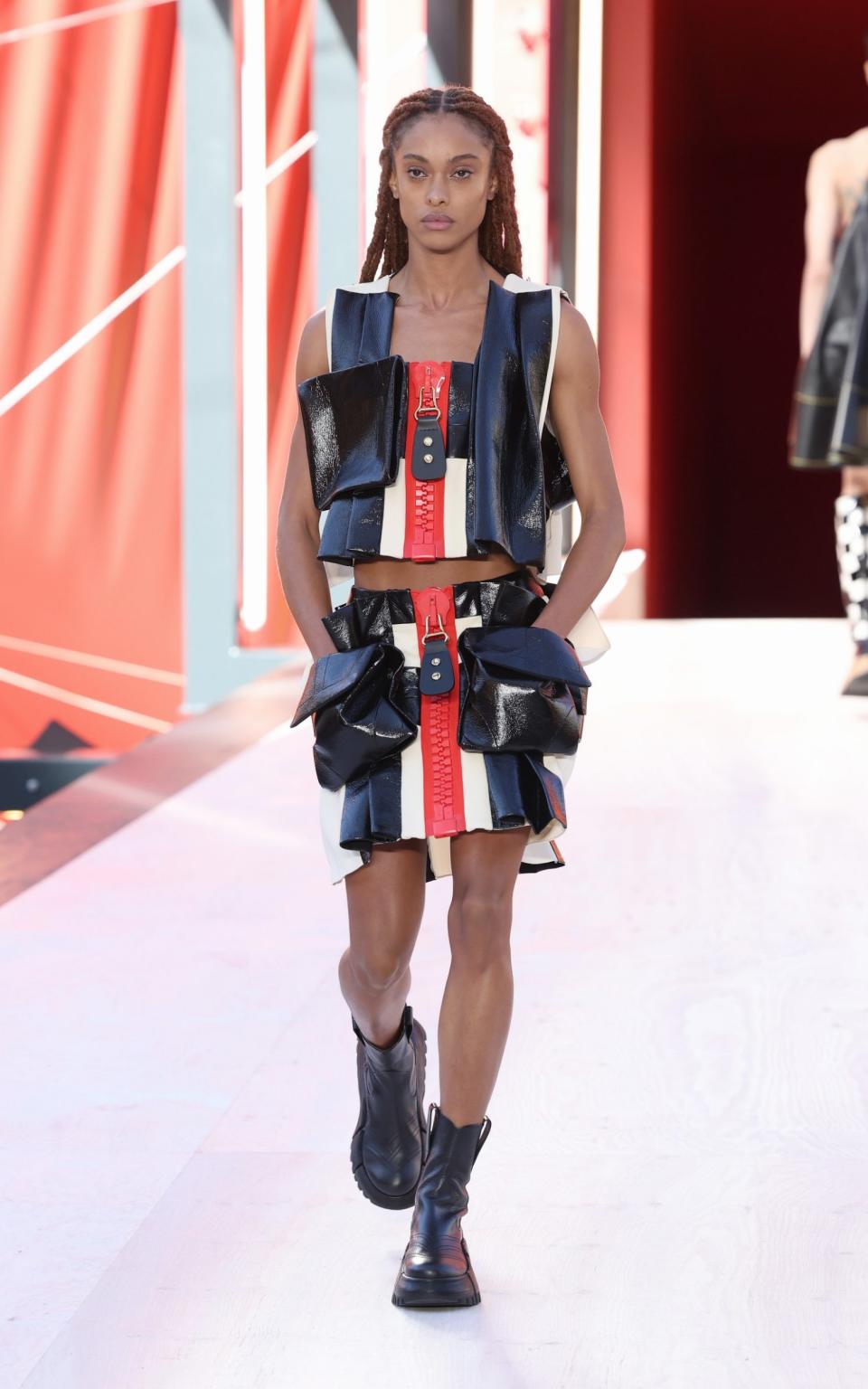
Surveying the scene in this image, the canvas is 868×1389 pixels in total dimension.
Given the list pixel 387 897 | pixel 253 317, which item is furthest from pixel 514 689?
pixel 253 317

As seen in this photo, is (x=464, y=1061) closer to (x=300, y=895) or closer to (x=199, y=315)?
(x=300, y=895)

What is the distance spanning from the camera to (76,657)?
8.50 m

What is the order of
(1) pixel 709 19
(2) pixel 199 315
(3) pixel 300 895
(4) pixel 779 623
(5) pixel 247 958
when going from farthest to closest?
(1) pixel 709 19 → (4) pixel 779 623 → (2) pixel 199 315 → (3) pixel 300 895 → (5) pixel 247 958

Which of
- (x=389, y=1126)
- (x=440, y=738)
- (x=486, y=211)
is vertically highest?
(x=486, y=211)

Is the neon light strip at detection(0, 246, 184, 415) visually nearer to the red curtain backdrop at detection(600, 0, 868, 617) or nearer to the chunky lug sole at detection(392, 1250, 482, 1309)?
the red curtain backdrop at detection(600, 0, 868, 617)

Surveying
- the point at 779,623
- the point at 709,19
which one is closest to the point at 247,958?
the point at 779,623

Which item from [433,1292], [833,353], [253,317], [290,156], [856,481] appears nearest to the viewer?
[433,1292]

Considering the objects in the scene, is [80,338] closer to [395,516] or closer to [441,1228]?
[395,516]

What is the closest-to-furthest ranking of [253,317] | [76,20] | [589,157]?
[253,317] → [76,20] → [589,157]

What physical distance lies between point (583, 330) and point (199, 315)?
5.90 m

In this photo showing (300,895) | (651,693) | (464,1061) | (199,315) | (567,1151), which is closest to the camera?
(464,1061)

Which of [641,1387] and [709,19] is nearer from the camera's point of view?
[641,1387]

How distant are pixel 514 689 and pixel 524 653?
4 cm

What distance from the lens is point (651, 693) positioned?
241 inches
